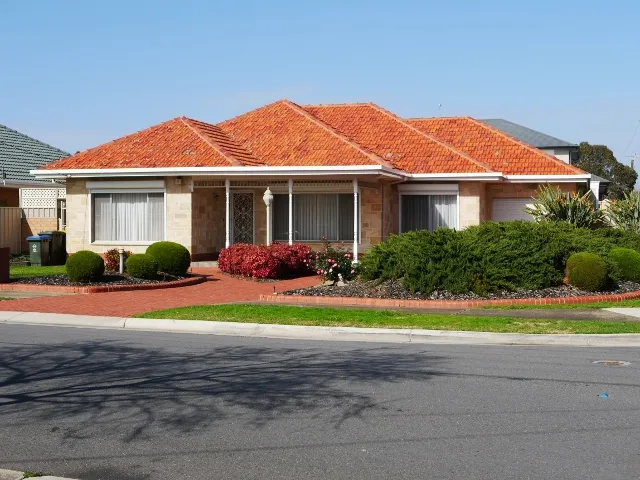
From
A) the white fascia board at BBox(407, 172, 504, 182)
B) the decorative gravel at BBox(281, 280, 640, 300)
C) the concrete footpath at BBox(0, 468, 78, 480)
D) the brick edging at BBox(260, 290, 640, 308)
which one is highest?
the white fascia board at BBox(407, 172, 504, 182)

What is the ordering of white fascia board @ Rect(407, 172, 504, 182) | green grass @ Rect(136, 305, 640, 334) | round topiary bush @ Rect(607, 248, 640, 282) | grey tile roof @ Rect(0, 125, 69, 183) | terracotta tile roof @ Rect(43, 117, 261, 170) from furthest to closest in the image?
grey tile roof @ Rect(0, 125, 69, 183), white fascia board @ Rect(407, 172, 504, 182), terracotta tile roof @ Rect(43, 117, 261, 170), round topiary bush @ Rect(607, 248, 640, 282), green grass @ Rect(136, 305, 640, 334)

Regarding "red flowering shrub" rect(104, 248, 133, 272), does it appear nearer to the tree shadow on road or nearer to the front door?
the front door

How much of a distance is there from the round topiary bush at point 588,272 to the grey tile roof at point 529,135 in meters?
32.0

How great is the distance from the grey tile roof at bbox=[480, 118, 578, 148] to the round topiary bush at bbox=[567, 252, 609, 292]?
3199 centimetres

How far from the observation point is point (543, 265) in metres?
20.3

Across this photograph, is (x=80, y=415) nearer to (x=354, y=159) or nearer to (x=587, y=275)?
(x=587, y=275)

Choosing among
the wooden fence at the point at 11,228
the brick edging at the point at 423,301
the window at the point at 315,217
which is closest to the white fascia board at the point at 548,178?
the window at the point at 315,217

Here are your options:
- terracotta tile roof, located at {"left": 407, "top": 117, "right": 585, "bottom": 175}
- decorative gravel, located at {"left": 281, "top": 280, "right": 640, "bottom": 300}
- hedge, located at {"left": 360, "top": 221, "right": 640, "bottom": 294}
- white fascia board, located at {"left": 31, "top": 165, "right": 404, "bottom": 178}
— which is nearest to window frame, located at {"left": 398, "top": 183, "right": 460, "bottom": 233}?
white fascia board, located at {"left": 31, "top": 165, "right": 404, "bottom": 178}

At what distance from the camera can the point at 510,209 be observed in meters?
30.7

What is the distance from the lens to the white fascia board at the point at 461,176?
2797 centimetres

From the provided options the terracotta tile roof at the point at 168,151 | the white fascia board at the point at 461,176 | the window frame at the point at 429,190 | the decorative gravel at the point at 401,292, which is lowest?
the decorative gravel at the point at 401,292

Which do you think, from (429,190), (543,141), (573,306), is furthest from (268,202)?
(543,141)

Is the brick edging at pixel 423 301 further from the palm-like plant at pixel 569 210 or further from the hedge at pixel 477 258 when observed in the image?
the palm-like plant at pixel 569 210

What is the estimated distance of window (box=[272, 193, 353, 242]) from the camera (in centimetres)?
2847
